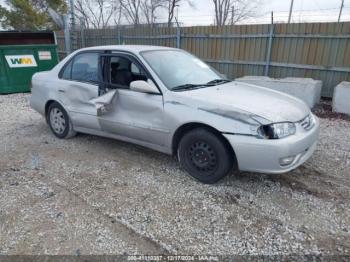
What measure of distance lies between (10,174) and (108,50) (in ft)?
6.94

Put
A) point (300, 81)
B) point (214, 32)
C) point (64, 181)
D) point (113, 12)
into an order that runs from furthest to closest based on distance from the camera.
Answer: point (113, 12) < point (214, 32) < point (300, 81) < point (64, 181)

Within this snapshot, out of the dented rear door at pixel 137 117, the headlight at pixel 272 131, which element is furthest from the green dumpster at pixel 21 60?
the headlight at pixel 272 131

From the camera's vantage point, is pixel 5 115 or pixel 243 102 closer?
pixel 243 102

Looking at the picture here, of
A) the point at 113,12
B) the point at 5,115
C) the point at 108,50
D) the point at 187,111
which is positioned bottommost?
the point at 5,115

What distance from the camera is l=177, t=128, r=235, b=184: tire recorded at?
3090 millimetres

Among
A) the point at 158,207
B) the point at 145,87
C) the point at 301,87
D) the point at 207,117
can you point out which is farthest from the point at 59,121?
the point at 301,87

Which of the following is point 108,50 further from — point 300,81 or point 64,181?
point 300,81

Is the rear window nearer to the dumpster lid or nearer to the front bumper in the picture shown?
the front bumper

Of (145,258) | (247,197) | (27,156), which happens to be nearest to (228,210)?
(247,197)

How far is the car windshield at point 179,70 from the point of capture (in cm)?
357

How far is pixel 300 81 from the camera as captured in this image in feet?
23.4

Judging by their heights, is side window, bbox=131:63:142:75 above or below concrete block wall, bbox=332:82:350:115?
above

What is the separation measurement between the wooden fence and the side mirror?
19.7 feet

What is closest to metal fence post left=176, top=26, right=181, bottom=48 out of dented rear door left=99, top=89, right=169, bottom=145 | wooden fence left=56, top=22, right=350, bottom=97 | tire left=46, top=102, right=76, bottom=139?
wooden fence left=56, top=22, right=350, bottom=97
